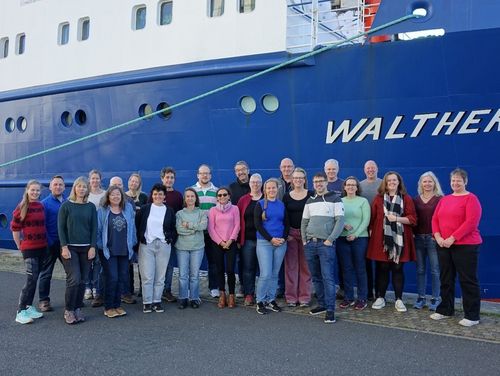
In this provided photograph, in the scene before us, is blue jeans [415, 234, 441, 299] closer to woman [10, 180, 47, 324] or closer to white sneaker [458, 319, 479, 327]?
white sneaker [458, 319, 479, 327]

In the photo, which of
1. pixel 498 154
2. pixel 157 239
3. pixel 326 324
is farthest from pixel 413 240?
pixel 157 239

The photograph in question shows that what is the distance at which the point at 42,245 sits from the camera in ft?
17.4

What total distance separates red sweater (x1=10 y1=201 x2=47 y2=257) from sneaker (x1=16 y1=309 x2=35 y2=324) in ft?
1.88

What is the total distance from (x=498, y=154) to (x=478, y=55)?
1165mm

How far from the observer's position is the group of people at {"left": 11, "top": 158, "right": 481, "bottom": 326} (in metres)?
5.08

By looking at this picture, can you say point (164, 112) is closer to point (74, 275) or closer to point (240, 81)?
point (240, 81)

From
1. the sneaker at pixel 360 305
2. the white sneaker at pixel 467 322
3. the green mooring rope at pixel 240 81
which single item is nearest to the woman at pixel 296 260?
the sneaker at pixel 360 305

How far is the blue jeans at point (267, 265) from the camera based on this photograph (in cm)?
547

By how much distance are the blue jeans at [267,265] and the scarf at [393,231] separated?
1055 millimetres

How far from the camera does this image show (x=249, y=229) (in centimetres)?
566

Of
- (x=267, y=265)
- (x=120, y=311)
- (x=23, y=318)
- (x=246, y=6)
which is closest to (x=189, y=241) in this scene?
(x=267, y=265)

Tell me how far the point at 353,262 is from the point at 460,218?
1222mm

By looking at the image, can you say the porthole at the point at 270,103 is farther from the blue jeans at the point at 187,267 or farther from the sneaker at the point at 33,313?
the sneaker at the point at 33,313

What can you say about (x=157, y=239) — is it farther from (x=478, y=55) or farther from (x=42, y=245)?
(x=478, y=55)
